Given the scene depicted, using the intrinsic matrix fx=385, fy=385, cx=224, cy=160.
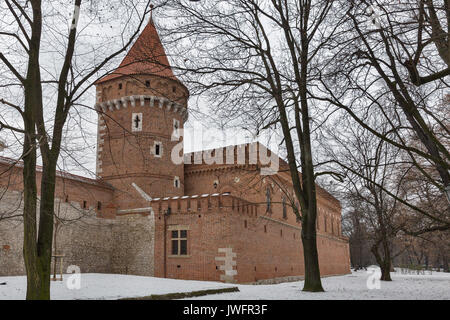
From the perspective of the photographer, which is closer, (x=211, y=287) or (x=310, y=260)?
(x=310, y=260)

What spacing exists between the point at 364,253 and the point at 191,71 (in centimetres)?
6455

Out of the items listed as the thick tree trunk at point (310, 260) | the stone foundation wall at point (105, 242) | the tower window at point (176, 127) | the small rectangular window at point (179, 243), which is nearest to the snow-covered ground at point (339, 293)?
the thick tree trunk at point (310, 260)

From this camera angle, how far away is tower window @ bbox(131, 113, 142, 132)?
23.5 metres

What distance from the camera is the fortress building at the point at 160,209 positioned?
1916 cm

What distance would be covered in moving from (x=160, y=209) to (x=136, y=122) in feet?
19.1

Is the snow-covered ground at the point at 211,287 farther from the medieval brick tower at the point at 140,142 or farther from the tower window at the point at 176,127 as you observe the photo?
the tower window at the point at 176,127

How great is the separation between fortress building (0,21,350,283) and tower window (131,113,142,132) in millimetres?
61

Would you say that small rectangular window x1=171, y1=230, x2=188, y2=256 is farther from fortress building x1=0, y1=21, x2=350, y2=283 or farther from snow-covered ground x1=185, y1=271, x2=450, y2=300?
snow-covered ground x1=185, y1=271, x2=450, y2=300

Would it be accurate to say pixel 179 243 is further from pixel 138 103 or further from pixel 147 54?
pixel 147 54

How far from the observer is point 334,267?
3869 cm

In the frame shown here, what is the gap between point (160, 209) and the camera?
69.7 feet

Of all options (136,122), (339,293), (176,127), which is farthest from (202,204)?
(339,293)

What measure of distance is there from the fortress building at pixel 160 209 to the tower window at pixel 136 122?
61mm
